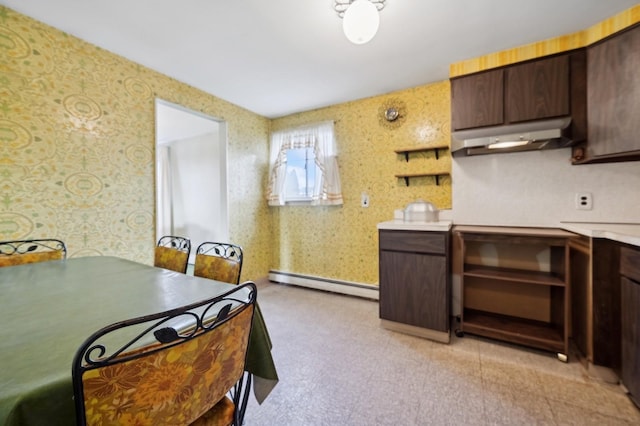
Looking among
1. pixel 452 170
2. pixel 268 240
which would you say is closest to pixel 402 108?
pixel 452 170

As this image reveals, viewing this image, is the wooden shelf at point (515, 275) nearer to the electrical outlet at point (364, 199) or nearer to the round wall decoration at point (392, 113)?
the electrical outlet at point (364, 199)

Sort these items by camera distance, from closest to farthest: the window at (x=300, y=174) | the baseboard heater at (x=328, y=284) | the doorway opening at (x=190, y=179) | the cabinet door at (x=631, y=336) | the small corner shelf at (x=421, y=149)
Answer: the cabinet door at (x=631, y=336)
the small corner shelf at (x=421, y=149)
the baseboard heater at (x=328, y=284)
the window at (x=300, y=174)
the doorway opening at (x=190, y=179)

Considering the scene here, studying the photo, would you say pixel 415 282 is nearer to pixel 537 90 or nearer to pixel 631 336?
pixel 631 336

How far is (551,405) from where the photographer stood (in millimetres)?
1438

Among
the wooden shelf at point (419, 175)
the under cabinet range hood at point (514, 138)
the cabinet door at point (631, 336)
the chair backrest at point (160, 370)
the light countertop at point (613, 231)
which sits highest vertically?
the under cabinet range hood at point (514, 138)

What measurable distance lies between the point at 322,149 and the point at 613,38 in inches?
99.0

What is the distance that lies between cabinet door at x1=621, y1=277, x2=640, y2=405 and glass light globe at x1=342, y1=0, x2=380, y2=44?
1.99 m

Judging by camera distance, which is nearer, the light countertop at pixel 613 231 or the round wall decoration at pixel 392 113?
the light countertop at pixel 613 231

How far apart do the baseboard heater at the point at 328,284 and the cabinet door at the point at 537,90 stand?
84.4 inches

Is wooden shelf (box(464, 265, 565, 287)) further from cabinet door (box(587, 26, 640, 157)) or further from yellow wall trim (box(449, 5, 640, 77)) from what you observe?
yellow wall trim (box(449, 5, 640, 77))

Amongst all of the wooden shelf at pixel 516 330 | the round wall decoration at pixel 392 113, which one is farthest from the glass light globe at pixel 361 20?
the wooden shelf at pixel 516 330

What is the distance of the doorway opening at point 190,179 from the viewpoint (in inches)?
163

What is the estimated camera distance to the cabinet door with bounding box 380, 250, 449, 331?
2074 mm

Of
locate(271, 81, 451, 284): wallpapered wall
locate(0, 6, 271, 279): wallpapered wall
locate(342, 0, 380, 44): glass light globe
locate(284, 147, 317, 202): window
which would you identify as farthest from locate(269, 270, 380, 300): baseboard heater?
locate(342, 0, 380, 44): glass light globe
